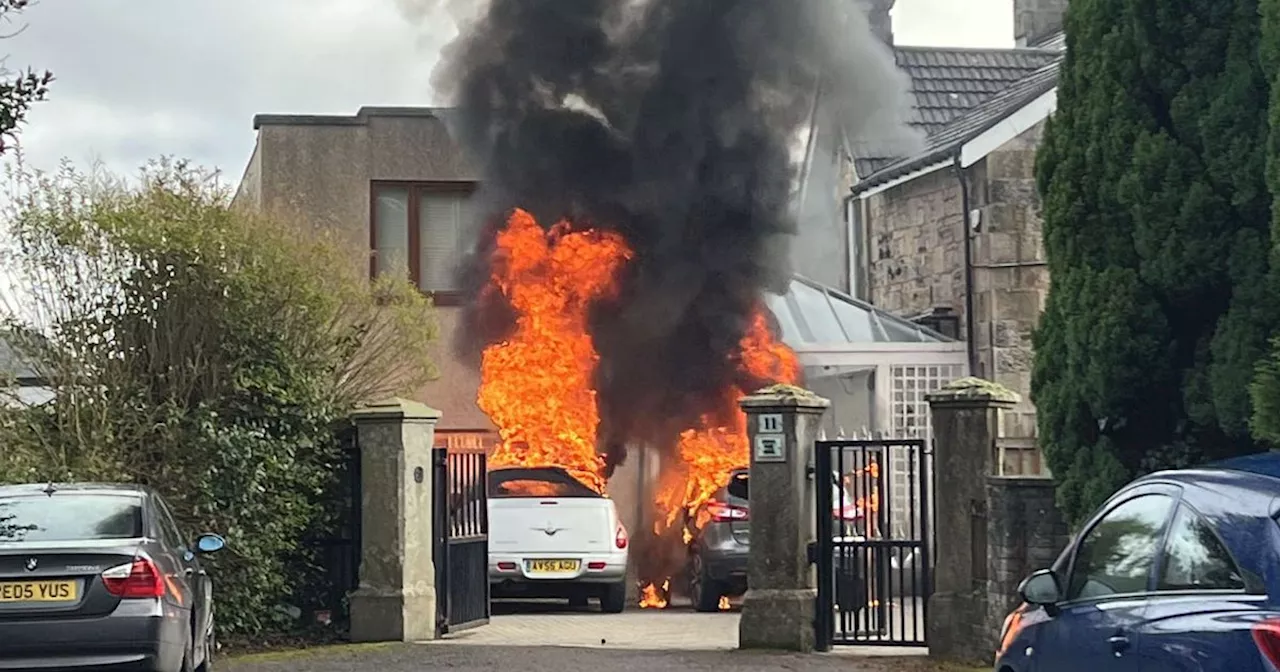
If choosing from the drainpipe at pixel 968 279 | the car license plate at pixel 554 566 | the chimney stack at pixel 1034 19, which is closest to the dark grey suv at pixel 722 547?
the car license plate at pixel 554 566

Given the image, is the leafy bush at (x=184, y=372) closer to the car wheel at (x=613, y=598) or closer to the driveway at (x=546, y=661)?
the driveway at (x=546, y=661)

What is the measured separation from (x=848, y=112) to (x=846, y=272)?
157 inches

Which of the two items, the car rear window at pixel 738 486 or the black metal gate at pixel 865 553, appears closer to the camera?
the black metal gate at pixel 865 553

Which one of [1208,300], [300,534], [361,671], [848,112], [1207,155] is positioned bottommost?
[361,671]

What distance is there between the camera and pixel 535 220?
2269cm

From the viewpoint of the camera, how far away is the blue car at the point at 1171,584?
17.5 feet

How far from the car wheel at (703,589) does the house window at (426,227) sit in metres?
6.07

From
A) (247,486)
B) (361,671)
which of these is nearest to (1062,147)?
(361,671)

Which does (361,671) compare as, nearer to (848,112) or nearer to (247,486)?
(247,486)

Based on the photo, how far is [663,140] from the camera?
23469 mm

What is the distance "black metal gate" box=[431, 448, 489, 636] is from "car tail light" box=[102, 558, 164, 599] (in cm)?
493

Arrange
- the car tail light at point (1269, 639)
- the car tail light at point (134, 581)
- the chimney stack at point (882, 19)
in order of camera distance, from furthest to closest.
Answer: the chimney stack at point (882, 19)
the car tail light at point (134, 581)
the car tail light at point (1269, 639)

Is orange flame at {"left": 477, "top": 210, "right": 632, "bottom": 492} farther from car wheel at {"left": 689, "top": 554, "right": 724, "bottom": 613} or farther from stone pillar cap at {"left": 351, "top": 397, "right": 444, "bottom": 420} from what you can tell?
stone pillar cap at {"left": 351, "top": 397, "right": 444, "bottom": 420}

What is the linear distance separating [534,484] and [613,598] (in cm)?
164
